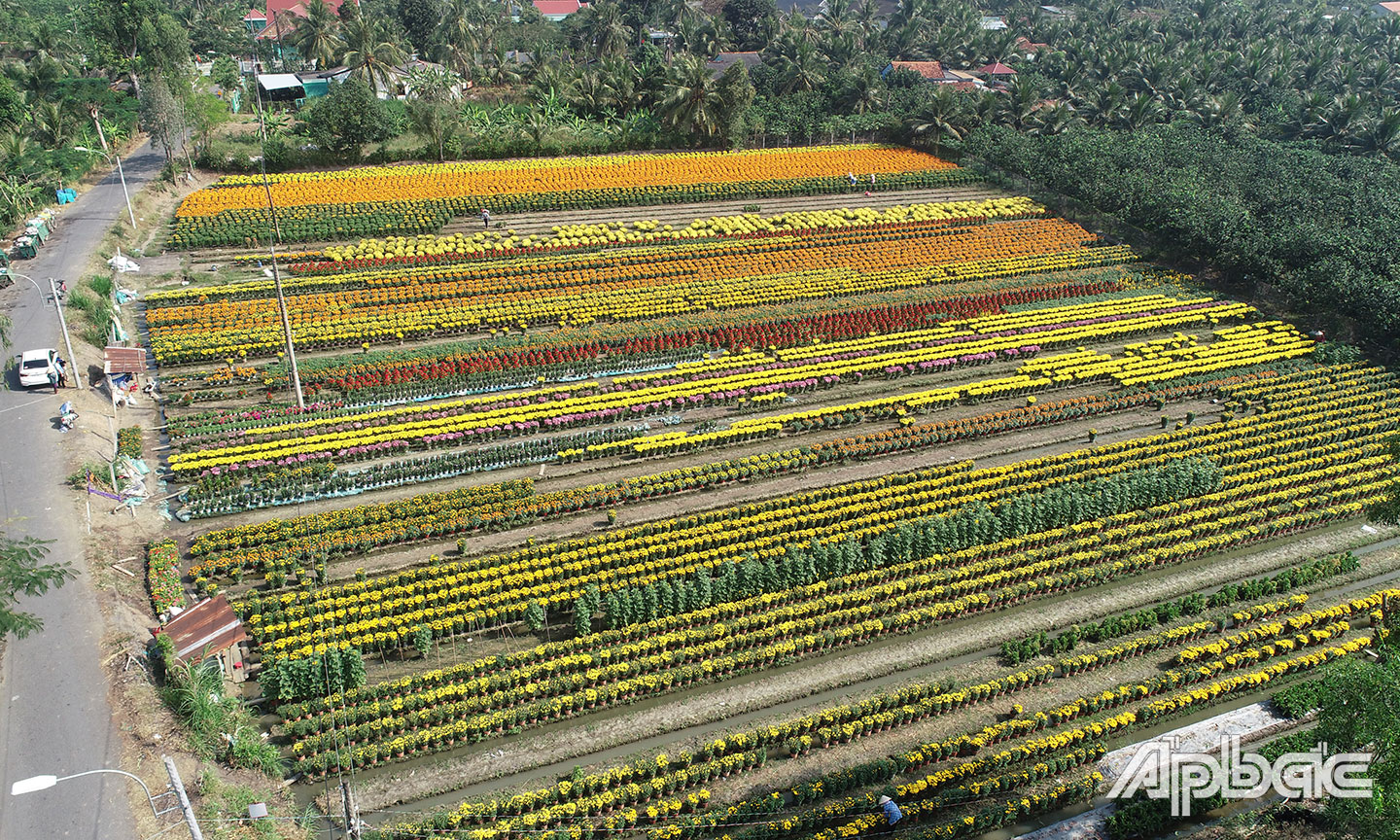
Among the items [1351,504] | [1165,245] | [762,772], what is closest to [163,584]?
[762,772]

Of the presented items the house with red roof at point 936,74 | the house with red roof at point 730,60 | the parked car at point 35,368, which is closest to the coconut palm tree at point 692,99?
the house with red roof at point 730,60

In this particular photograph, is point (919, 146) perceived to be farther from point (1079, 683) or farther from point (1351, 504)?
point (1079, 683)

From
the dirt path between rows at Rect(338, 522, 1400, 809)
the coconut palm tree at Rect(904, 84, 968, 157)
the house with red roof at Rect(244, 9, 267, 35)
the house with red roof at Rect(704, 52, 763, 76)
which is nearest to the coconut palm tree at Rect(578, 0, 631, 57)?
the house with red roof at Rect(704, 52, 763, 76)

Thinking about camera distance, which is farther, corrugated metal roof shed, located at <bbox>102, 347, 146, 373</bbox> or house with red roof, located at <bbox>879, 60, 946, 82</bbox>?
house with red roof, located at <bbox>879, 60, 946, 82</bbox>

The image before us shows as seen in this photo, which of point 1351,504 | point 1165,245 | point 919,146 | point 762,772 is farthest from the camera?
point 919,146

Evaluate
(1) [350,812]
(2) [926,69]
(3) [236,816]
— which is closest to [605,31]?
(2) [926,69]

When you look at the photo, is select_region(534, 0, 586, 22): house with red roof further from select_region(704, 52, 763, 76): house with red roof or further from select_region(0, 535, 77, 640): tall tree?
select_region(0, 535, 77, 640): tall tree
